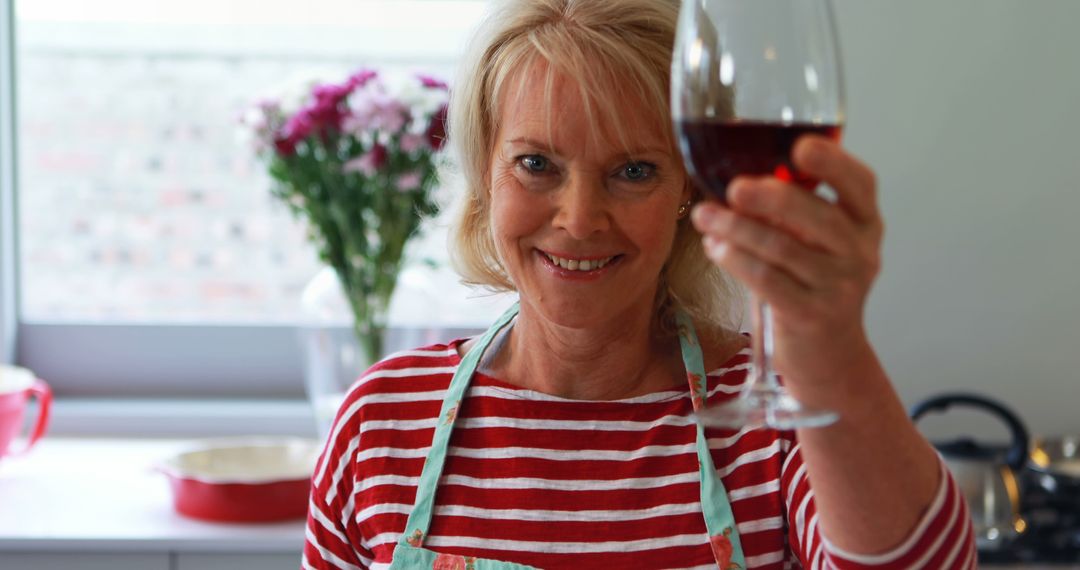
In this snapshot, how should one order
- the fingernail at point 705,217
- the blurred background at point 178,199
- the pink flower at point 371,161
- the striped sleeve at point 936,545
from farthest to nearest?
the blurred background at point 178,199 → the pink flower at point 371,161 → the striped sleeve at point 936,545 → the fingernail at point 705,217

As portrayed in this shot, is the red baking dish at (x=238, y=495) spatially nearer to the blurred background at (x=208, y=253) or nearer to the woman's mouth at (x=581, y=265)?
the blurred background at (x=208, y=253)

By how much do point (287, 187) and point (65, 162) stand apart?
688 millimetres

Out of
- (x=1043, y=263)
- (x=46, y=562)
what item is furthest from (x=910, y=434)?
Result: (x=1043, y=263)

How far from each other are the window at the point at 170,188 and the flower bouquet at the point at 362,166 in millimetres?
432

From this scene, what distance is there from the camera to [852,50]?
7.59ft

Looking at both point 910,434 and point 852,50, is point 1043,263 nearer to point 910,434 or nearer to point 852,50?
point 852,50

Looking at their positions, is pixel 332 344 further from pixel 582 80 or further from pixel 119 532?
pixel 582 80

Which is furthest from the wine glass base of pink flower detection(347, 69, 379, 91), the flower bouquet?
pink flower detection(347, 69, 379, 91)

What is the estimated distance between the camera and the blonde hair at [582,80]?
3.88 ft

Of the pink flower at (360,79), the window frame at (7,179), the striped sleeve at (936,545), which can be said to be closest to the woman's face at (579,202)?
the striped sleeve at (936,545)

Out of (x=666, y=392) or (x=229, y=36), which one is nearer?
(x=666, y=392)

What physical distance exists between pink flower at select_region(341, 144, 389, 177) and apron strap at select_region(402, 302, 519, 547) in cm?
77

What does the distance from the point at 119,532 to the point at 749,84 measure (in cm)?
147

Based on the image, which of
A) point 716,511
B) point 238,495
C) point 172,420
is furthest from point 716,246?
point 172,420
